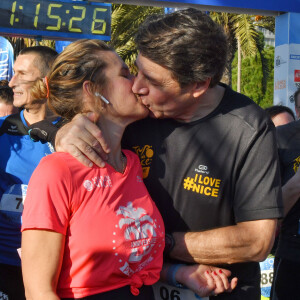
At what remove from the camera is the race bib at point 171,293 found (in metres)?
2.24

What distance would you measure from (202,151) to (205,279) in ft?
1.78

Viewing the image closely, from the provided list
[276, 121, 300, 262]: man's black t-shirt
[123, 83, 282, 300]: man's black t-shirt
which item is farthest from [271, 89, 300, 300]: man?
[123, 83, 282, 300]: man's black t-shirt

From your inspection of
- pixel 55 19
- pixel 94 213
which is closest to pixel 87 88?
pixel 94 213

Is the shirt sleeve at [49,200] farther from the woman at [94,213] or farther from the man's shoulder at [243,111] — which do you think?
the man's shoulder at [243,111]

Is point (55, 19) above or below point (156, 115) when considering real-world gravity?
above

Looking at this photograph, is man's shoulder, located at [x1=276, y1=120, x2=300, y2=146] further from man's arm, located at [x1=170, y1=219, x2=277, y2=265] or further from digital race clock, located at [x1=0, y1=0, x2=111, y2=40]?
digital race clock, located at [x1=0, y1=0, x2=111, y2=40]

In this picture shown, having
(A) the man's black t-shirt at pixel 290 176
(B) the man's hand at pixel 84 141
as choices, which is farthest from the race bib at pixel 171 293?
(A) the man's black t-shirt at pixel 290 176

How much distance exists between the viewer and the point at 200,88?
7.18 feet

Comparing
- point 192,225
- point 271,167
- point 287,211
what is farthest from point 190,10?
point 287,211

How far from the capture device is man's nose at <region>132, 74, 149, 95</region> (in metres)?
2.14

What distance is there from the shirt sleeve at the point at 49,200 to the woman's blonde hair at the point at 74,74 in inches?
16.7

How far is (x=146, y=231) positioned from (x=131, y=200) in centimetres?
13

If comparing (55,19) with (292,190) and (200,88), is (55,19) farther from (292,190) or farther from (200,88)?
(200,88)

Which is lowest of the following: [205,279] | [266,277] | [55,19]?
[266,277]
